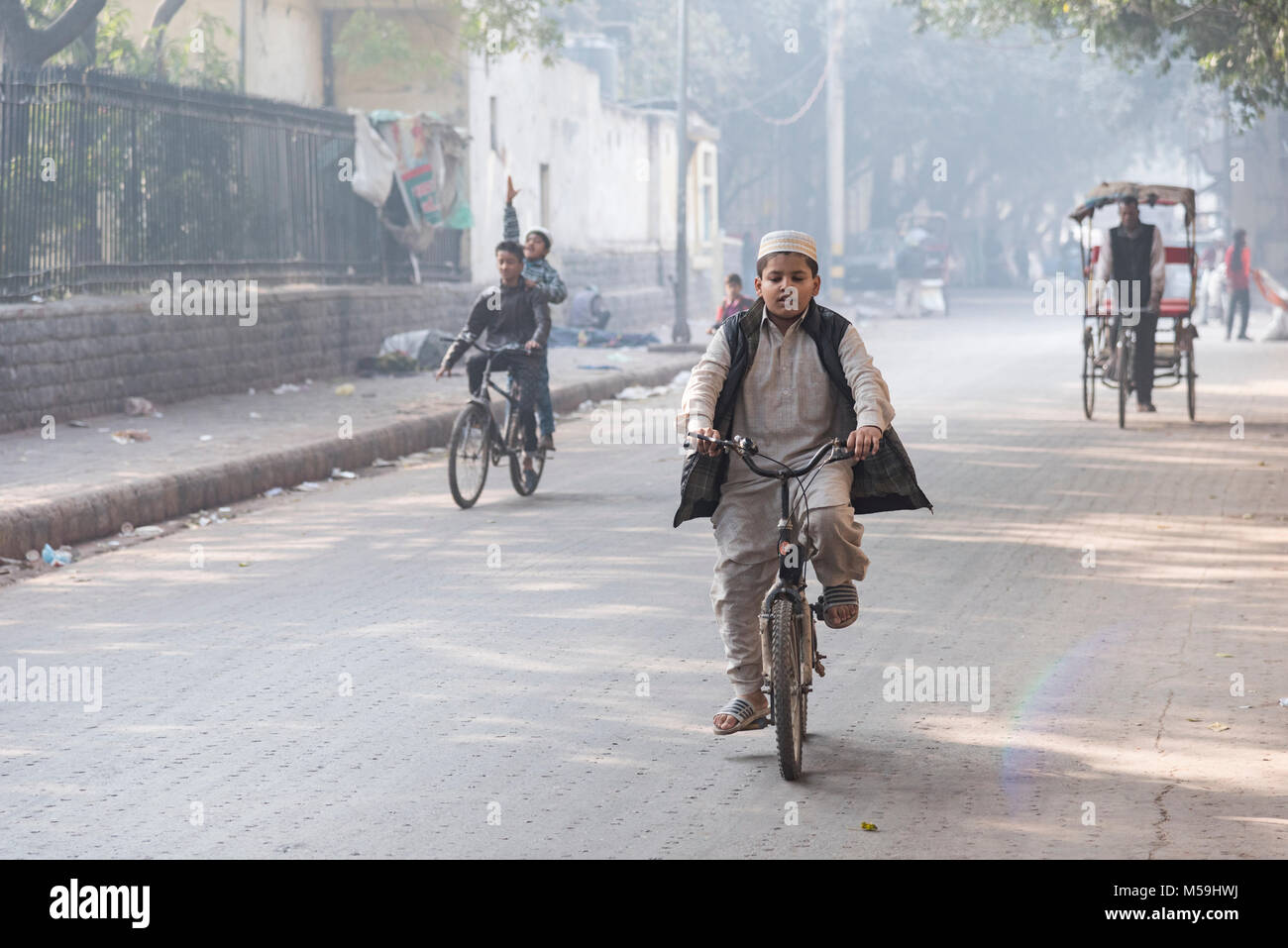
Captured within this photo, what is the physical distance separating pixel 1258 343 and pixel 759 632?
26285 millimetres

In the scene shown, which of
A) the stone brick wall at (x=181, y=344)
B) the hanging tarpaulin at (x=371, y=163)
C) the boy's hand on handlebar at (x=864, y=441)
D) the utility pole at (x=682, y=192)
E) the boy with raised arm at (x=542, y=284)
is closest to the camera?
the boy's hand on handlebar at (x=864, y=441)

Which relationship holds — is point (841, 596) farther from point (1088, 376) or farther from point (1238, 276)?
point (1238, 276)

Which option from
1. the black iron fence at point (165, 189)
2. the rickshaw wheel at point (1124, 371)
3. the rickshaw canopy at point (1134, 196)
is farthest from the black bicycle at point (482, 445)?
the rickshaw canopy at point (1134, 196)

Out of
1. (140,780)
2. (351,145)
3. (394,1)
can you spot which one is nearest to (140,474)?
(140,780)

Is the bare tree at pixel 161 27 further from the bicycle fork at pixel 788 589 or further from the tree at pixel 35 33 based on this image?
the bicycle fork at pixel 788 589

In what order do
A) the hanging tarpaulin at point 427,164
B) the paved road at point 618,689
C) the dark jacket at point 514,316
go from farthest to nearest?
the hanging tarpaulin at point 427,164 → the dark jacket at point 514,316 → the paved road at point 618,689

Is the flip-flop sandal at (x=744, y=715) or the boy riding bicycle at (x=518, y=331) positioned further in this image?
the boy riding bicycle at (x=518, y=331)

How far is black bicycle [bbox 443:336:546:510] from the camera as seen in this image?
454 inches

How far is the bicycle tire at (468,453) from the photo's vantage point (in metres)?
11.5

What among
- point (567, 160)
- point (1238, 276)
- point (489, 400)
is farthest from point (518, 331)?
point (1238, 276)

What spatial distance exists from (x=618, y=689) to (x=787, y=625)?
4.51 ft

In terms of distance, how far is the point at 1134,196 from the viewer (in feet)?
53.9

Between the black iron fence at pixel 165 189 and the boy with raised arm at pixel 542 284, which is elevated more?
the black iron fence at pixel 165 189

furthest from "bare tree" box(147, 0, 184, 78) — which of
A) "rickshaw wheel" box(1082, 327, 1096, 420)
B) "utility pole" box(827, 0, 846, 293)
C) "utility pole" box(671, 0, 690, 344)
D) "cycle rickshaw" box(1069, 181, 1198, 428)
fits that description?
"utility pole" box(827, 0, 846, 293)
